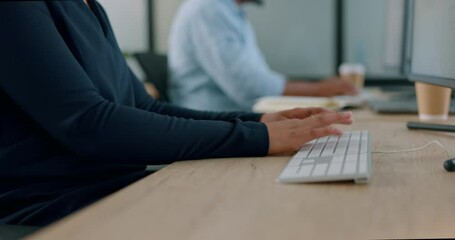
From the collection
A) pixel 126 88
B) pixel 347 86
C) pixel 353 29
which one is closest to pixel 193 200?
pixel 126 88

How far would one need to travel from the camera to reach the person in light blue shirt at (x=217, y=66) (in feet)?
8.13

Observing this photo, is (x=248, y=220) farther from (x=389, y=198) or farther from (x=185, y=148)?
(x=185, y=148)

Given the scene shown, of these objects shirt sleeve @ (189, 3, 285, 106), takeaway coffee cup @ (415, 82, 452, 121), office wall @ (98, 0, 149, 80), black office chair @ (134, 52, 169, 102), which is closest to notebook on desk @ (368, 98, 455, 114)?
takeaway coffee cup @ (415, 82, 452, 121)

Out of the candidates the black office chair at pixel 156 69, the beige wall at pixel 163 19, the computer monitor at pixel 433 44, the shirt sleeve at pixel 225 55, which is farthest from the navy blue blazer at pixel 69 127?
the beige wall at pixel 163 19

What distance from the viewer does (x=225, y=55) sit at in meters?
2.46

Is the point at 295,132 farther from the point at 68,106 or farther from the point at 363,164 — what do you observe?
the point at 68,106

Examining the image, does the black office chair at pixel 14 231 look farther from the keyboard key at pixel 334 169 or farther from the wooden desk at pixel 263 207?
the keyboard key at pixel 334 169

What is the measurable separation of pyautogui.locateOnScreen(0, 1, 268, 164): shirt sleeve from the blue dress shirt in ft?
5.25

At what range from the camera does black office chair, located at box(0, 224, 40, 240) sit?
769 millimetres

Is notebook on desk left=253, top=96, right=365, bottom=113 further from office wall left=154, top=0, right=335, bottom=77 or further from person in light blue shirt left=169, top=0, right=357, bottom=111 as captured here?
office wall left=154, top=0, right=335, bottom=77

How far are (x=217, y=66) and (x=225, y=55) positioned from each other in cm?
6

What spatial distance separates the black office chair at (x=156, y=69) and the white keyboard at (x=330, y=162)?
4.24 ft

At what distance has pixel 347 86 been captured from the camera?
2541 millimetres

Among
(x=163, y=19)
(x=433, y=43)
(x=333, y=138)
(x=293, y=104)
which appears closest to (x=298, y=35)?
(x=163, y=19)
